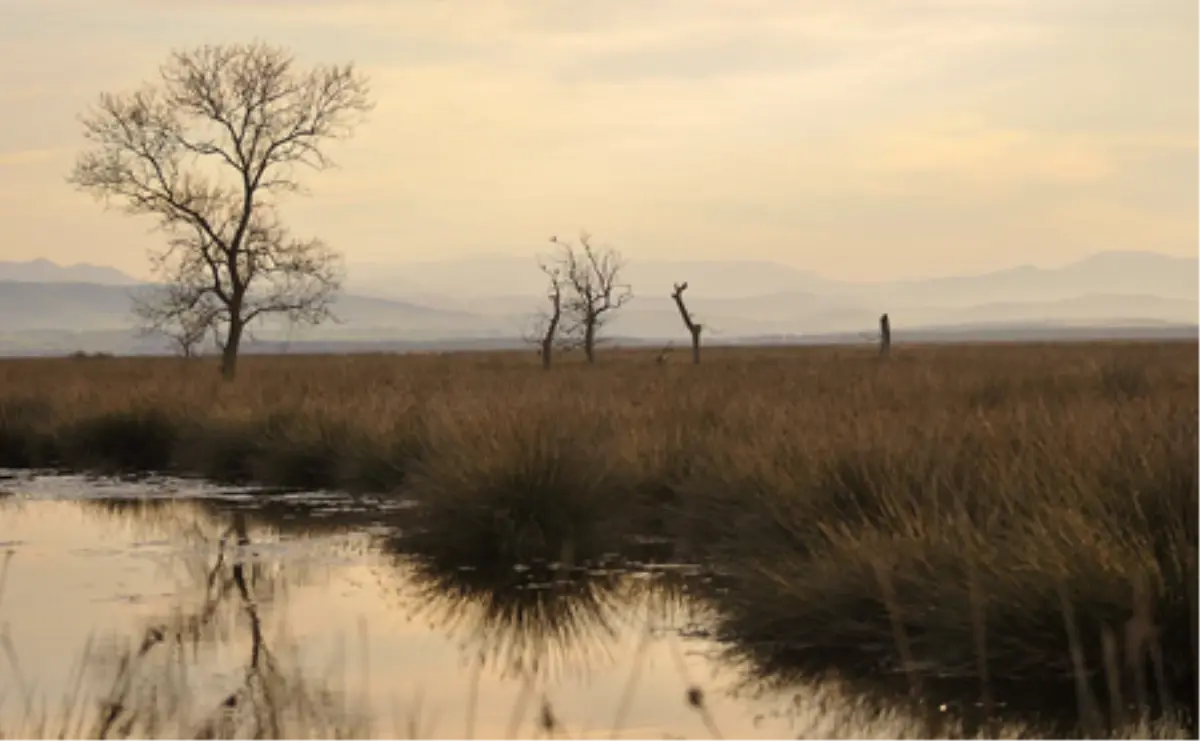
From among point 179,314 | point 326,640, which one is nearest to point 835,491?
point 326,640

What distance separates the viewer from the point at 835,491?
10.6 m

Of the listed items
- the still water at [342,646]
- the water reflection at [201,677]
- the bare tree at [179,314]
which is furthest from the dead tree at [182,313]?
the water reflection at [201,677]

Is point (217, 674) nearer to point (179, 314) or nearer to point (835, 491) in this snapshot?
point (835, 491)

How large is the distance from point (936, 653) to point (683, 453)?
20.9 feet

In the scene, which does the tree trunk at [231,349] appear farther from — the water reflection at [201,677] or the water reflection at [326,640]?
the water reflection at [201,677]

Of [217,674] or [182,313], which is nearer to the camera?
[217,674]

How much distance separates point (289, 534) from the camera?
1258cm

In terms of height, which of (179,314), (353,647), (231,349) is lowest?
(353,647)

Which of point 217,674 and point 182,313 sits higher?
point 182,313

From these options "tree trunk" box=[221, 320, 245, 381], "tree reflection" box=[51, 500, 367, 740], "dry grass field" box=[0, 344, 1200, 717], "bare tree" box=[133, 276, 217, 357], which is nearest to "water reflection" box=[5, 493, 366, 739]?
"tree reflection" box=[51, 500, 367, 740]

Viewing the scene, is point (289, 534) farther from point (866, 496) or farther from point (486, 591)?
point (866, 496)

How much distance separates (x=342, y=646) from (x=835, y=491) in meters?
3.97

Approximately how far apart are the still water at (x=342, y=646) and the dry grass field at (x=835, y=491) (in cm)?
52

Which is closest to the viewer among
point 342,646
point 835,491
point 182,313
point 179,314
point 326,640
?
point 342,646
